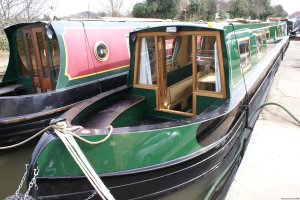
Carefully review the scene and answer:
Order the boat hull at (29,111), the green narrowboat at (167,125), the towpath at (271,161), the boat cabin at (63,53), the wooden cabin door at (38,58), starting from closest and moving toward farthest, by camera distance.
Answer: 1. the green narrowboat at (167,125)
2. the towpath at (271,161)
3. the boat hull at (29,111)
4. the boat cabin at (63,53)
5. the wooden cabin door at (38,58)

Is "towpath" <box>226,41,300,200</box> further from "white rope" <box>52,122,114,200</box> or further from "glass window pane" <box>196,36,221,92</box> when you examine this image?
"white rope" <box>52,122,114,200</box>

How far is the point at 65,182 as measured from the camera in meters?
2.77

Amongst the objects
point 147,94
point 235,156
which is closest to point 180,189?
point 235,156

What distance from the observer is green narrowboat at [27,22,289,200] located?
2.77m

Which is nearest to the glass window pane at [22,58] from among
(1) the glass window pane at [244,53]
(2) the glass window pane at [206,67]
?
(2) the glass window pane at [206,67]

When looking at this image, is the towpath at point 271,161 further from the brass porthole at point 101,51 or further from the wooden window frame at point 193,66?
the brass porthole at point 101,51

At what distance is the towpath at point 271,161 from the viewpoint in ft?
9.87

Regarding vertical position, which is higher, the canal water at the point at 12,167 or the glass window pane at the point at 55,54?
the glass window pane at the point at 55,54

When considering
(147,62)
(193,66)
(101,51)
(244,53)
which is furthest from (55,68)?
(244,53)

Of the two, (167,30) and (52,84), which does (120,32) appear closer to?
(52,84)

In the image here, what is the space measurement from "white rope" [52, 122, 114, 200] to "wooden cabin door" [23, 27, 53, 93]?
3.07 m

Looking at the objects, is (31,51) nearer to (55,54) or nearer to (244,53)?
(55,54)

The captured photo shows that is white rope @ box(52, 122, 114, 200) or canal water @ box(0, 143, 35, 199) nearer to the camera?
white rope @ box(52, 122, 114, 200)

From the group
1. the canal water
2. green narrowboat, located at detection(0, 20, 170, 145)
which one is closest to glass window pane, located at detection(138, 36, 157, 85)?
green narrowboat, located at detection(0, 20, 170, 145)
